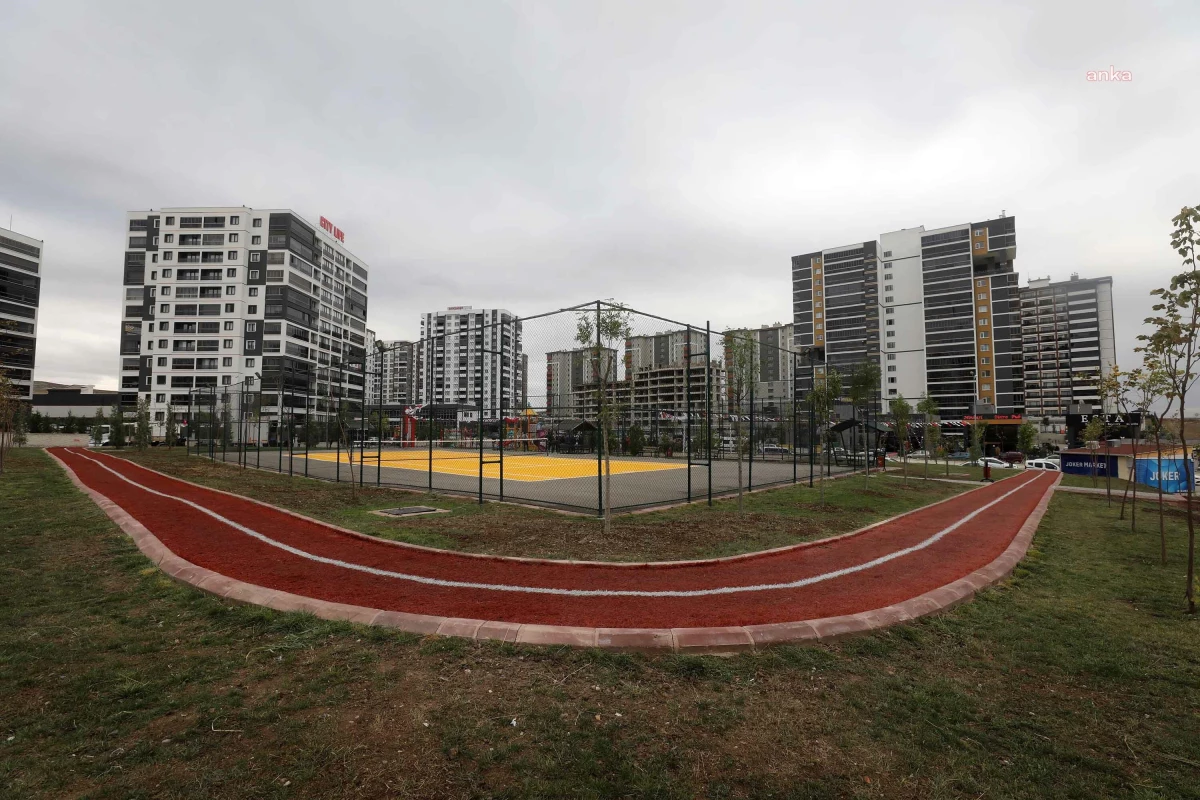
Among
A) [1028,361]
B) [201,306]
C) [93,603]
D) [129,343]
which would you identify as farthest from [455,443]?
[1028,361]

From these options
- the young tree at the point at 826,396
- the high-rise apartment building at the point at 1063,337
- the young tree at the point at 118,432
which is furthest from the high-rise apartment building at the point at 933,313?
the young tree at the point at 118,432

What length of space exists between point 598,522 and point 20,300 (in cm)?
10815

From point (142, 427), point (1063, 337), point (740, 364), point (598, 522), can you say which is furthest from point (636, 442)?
point (1063, 337)

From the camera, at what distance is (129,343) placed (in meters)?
68.1

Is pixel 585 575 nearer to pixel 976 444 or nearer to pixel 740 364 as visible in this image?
pixel 740 364

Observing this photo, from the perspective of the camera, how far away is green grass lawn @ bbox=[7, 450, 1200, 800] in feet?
8.37

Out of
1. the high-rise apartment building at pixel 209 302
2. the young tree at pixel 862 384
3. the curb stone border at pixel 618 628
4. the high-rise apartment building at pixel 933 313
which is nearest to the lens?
the curb stone border at pixel 618 628

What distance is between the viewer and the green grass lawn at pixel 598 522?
7.85 m

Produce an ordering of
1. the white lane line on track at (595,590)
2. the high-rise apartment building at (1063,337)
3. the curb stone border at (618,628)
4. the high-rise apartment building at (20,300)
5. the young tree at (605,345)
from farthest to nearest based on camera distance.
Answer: the high-rise apartment building at (1063,337)
the high-rise apartment building at (20,300)
the young tree at (605,345)
the white lane line on track at (595,590)
the curb stone border at (618,628)

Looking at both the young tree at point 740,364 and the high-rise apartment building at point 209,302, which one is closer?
the young tree at point 740,364

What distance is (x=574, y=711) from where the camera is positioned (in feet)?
10.5

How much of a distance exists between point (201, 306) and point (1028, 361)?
161 m

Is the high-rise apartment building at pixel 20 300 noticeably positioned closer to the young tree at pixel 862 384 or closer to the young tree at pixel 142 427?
the young tree at pixel 142 427

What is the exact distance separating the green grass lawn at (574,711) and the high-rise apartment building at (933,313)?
8189 centimetres
